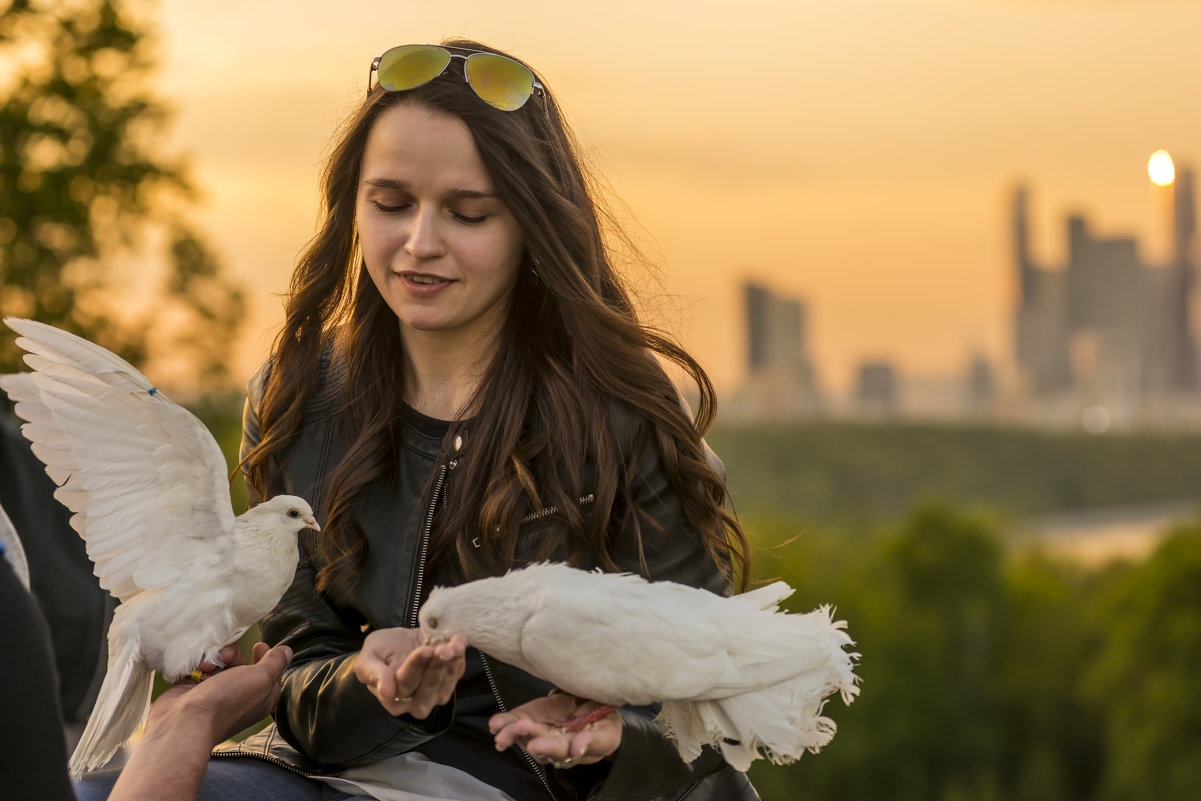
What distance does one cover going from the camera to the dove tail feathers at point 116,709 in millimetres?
2859

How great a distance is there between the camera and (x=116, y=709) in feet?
9.51

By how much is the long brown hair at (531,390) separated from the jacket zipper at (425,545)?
27mm

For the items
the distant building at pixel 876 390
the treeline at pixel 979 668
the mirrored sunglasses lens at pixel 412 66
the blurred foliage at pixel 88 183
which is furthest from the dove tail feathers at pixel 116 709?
the distant building at pixel 876 390

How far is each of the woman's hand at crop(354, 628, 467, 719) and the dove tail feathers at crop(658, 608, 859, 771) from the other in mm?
558

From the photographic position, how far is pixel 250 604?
2.89m

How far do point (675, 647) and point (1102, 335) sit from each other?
6711 centimetres

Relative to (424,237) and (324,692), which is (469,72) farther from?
(324,692)

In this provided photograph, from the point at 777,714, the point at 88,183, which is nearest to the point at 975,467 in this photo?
the point at 88,183

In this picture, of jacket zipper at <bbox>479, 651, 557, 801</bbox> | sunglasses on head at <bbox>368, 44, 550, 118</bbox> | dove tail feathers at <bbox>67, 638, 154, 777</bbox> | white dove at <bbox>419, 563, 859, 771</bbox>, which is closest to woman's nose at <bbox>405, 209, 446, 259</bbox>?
sunglasses on head at <bbox>368, 44, 550, 118</bbox>

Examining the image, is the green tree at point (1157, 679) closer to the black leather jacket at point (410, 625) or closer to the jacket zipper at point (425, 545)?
the black leather jacket at point (410, 625)

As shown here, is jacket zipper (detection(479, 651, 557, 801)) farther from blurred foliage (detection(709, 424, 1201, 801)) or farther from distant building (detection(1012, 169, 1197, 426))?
distant building (detection(1012, 169, 1197, 426))

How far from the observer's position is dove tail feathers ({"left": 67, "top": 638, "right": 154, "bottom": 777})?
2.86m

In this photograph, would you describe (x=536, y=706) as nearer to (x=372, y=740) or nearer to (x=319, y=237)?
(x=372, y=740)

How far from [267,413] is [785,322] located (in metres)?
56.8
